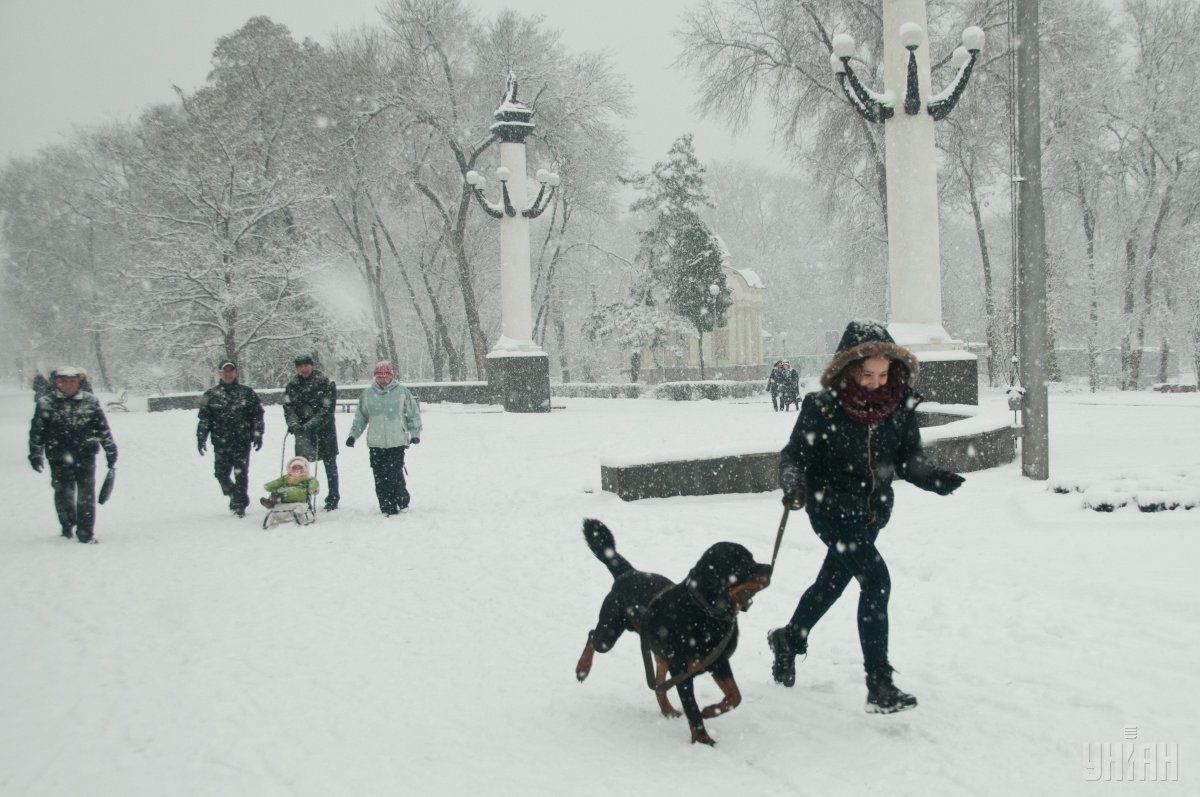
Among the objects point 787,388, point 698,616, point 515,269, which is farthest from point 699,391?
point 698,616

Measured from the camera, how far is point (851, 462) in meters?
3.77

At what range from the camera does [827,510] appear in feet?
12.5

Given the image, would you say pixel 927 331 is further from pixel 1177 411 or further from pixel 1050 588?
pixel 1050 588

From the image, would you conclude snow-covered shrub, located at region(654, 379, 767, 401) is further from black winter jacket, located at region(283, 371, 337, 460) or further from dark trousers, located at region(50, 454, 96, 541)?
dark trousers, located at region(50, 454, 96, 541)

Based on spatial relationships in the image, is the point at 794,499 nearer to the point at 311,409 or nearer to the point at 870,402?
the point at 870,402

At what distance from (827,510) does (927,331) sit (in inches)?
503

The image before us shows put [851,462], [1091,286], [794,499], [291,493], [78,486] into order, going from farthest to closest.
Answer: [1091,286] < [291,493] < [78,486] < [851,462] < [794,499]

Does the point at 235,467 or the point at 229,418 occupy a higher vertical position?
the point at 229,418

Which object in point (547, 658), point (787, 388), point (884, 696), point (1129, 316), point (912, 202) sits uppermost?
point (912, 202)

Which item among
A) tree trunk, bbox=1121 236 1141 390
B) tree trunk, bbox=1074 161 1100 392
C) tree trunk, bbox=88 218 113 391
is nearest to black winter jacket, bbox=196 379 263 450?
tree trunk, bbox=1074 161 1100 392

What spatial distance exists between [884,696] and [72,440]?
860 cm

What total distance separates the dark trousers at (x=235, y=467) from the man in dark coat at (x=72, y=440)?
4.17 ft

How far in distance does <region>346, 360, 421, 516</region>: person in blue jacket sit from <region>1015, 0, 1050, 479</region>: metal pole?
7.04m

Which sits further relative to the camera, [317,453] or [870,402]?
[317,453]
